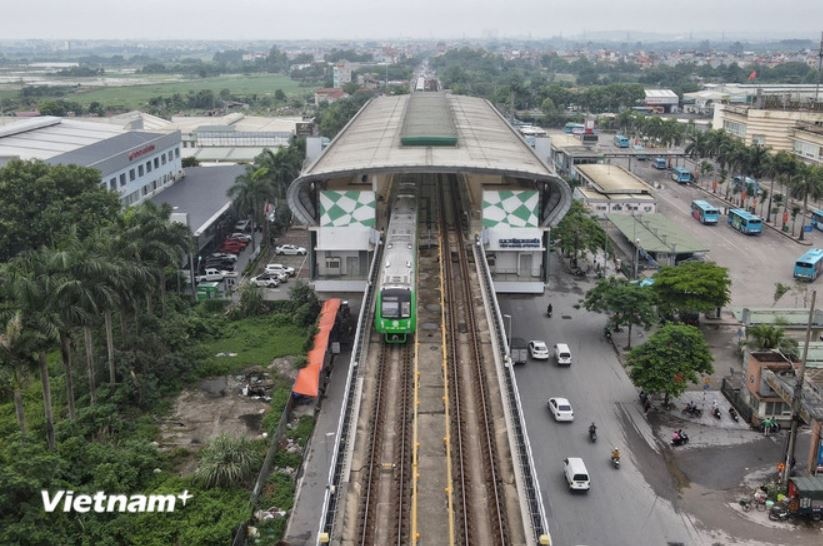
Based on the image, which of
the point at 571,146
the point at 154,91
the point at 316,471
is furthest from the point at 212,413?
the point at 154,91

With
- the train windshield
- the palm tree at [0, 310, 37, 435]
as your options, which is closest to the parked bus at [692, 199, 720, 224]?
the train windshield

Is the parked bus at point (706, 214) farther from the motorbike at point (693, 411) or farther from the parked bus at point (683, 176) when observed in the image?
the motorbike at point (693, 411)

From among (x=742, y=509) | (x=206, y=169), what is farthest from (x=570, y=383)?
(x=206, y=169)

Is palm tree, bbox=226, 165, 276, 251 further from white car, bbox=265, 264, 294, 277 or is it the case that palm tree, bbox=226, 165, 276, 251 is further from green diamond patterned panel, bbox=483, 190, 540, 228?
green diamond patterned panel, bbox=483, 190, 540, 228

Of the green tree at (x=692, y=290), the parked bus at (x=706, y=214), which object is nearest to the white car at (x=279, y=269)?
the green tree at (x=692, y=290)

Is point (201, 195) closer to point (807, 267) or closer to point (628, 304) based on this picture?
point (628, 304)

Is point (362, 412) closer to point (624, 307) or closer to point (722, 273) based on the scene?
point (624, 307)
